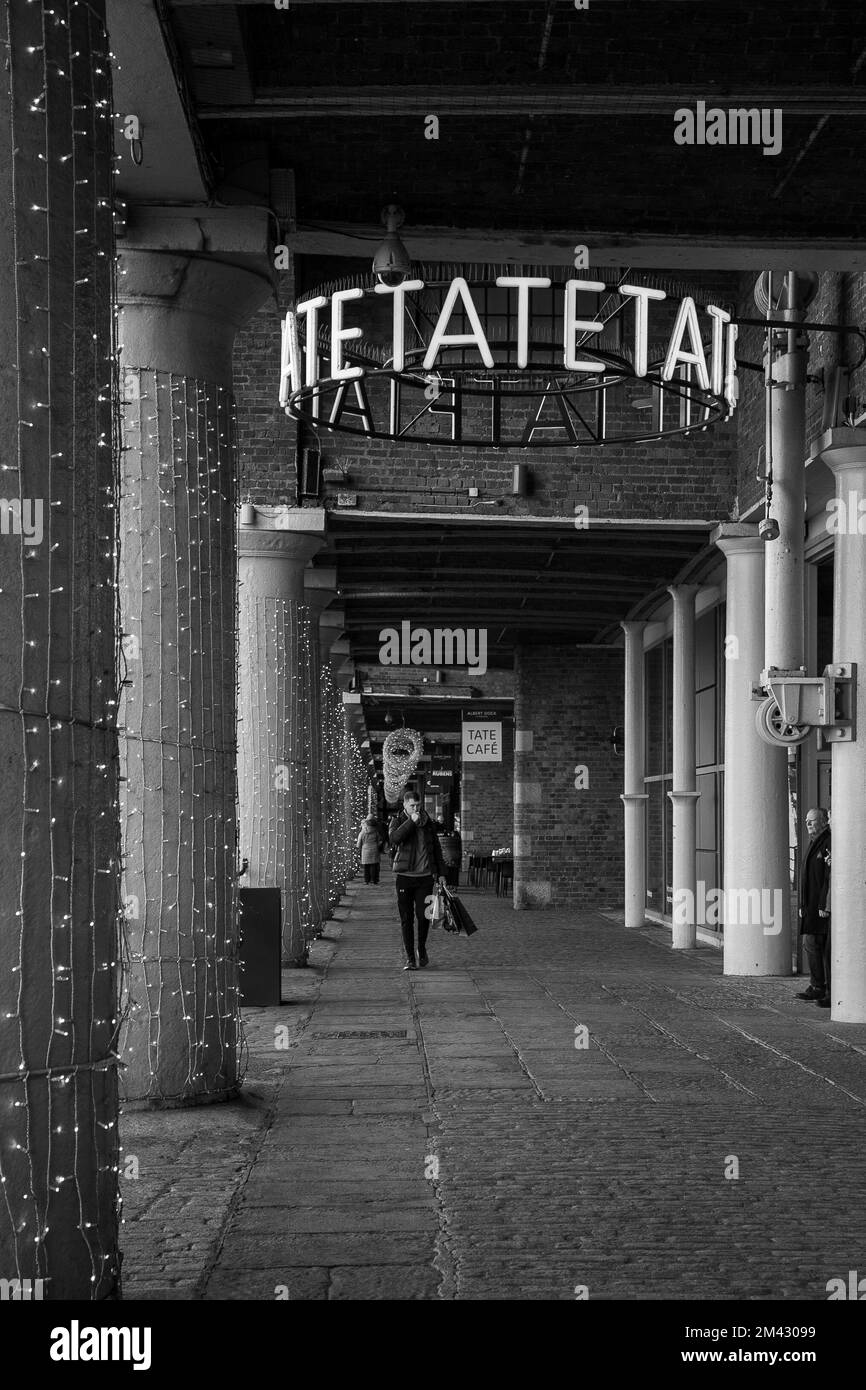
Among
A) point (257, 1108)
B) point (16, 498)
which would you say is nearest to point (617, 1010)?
point (257, 1108)

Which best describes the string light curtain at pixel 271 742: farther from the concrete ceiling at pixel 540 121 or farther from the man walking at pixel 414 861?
the concrete ceiling at pixel 540 121

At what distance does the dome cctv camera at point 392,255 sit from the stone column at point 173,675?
0.67m

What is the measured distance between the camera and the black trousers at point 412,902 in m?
15.2

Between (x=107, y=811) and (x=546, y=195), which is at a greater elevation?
(x=546, y=195)

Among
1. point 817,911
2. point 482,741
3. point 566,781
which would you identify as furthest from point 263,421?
point 482,741

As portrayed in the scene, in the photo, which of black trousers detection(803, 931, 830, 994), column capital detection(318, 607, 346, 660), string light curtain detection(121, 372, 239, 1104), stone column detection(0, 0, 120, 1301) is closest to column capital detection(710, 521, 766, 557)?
black trousers detection(803, 931, 830, 994)

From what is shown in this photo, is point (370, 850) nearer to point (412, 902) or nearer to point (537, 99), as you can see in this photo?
point (412, 902)

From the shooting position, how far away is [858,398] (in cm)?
1181

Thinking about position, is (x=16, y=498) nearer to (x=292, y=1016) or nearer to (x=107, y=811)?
(x=107, y=811)

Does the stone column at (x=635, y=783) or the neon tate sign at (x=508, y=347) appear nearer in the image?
the neon tate sign at (x=508, y=347)

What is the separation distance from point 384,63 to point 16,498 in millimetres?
4103

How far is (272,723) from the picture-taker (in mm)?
16297

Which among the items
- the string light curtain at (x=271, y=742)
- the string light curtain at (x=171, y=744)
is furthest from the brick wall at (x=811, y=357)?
the string light curtain at (x=171, y=744)

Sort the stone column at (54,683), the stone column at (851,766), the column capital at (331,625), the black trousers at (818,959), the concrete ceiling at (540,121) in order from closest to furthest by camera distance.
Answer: the stone column at (54,683) → the concrete ceiling at (540,121) → the stone column at (851,766) → the black trousers at (818,959) → the column capital at (331,625)
